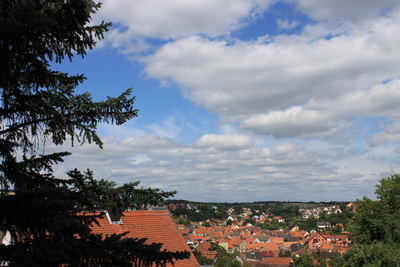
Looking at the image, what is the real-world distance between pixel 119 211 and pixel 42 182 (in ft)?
3.65

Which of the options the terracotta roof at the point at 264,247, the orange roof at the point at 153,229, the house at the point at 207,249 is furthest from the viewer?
the terracotta roof at the point at 264,247

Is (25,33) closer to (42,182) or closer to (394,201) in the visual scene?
(42,182)

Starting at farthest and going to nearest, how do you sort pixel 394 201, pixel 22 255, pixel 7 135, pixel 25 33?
pixel 394 201
pixel 7 135
pixel 25 33
pixel 22 255

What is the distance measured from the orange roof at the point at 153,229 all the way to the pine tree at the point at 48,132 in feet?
26.1

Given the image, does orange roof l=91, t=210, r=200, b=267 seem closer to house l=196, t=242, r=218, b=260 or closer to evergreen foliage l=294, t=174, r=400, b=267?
evergreen foliage l=294, t=174, r=400, b=267

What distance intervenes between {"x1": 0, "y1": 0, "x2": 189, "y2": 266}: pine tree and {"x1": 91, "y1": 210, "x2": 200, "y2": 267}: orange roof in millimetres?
7956

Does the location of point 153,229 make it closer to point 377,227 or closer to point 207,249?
point 377,227

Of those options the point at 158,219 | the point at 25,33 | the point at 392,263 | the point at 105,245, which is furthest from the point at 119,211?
the point at 392,263

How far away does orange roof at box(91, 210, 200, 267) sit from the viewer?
508 inches

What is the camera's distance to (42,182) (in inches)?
202

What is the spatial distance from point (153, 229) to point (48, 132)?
8630 millimetres

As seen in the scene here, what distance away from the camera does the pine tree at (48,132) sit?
3953 mm

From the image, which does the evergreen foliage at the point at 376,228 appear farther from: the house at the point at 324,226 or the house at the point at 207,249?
the house at the point at 324,226

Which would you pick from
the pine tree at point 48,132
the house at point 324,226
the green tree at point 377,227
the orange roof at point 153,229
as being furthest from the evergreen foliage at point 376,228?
the house at point 324,226
